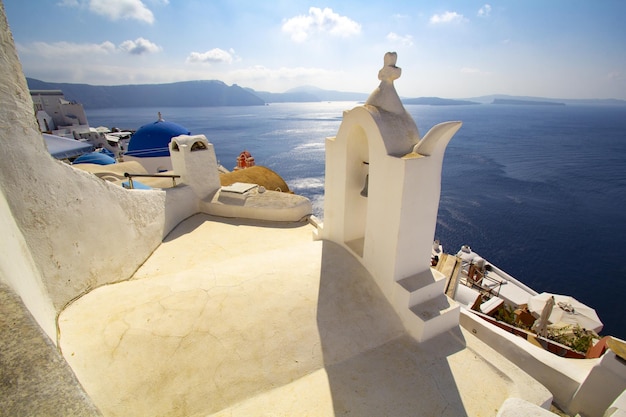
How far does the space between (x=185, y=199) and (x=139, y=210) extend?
2778 millimetres

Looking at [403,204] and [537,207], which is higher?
[403,204]

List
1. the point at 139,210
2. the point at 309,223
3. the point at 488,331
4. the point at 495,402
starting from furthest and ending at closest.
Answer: the point at 309,223
the point at 139,210
the point at 488,331
the point at 495,402

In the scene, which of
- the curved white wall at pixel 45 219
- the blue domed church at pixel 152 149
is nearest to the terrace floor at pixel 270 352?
the curved white wall at pixel 45 219

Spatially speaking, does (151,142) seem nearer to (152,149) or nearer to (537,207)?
(152,149)

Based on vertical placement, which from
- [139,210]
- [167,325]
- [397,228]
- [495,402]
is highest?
[397,228]

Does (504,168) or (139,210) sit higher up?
(139,210)

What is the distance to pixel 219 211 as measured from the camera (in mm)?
11125

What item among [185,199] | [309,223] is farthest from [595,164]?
[185,199]

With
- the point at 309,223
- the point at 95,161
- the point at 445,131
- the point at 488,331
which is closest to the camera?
the point at 445,131

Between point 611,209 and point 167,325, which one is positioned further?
point 611,209

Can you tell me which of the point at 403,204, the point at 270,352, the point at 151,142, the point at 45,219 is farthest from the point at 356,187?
the point at 151,142

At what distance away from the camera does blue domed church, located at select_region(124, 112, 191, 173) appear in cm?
2570

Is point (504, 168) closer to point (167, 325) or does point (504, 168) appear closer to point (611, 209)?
point (611, 209)

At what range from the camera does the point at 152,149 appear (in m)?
26.0
